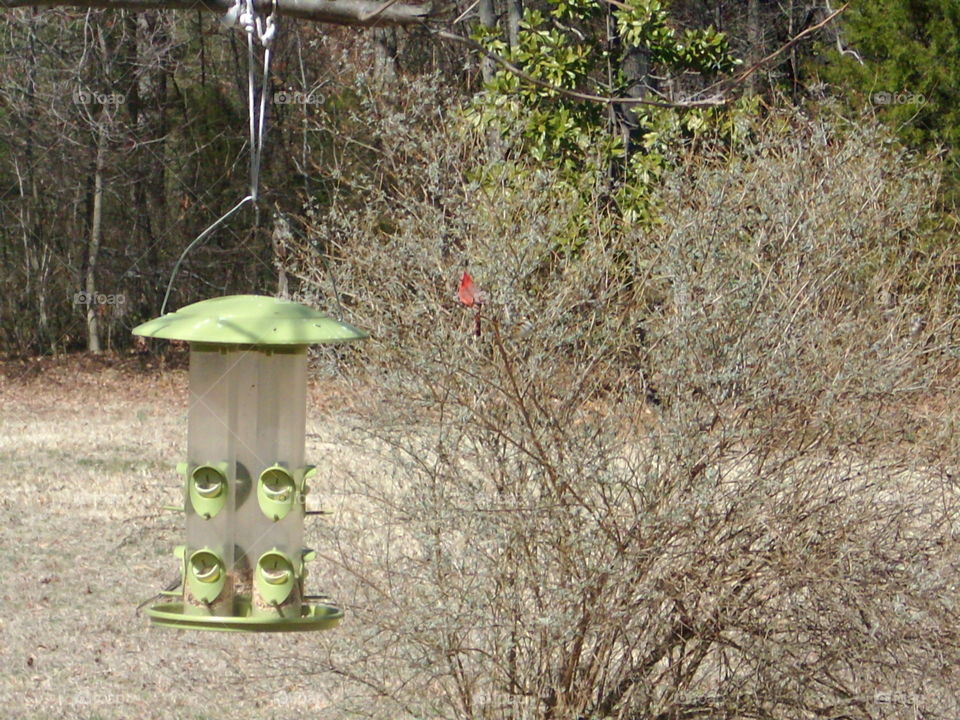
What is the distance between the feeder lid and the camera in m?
3.01

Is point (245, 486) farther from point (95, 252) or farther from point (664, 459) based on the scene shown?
point (95, 252)

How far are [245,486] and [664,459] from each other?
160 cm

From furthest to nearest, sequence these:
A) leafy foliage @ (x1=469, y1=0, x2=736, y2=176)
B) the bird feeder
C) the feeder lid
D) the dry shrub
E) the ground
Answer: leafy foliage @ (x1=469, y1=0, x2=736, y2=176) < the ground < the dry shrub < the bird feeder < the feeder lid

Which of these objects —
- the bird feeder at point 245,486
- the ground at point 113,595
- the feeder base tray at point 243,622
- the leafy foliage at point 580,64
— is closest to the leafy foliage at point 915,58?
the leafy foliage at point 580,64

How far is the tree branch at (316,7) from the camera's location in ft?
9.30

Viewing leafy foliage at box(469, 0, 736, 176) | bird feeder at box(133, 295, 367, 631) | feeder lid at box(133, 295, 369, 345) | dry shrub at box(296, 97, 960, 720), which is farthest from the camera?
leafy foliage at box(469, 0, 736, 176)

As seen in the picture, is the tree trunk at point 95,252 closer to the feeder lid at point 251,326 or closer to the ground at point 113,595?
the ground at point 113,595

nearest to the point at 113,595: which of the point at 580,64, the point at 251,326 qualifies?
the point at 251,326

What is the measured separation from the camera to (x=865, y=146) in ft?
18.6

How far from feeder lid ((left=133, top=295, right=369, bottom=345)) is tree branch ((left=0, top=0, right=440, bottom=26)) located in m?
0.66

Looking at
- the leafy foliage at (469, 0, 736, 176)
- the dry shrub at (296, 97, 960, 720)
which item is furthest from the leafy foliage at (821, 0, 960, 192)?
the dry shrub at (296, 97, 960, 720)

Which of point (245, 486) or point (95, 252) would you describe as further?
point (95, 252)

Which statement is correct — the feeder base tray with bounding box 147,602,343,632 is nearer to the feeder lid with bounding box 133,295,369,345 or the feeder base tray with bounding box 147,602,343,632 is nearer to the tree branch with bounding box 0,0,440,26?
the feeder lid with bounding box 133,295,369,345

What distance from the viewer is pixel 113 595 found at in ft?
26.8
